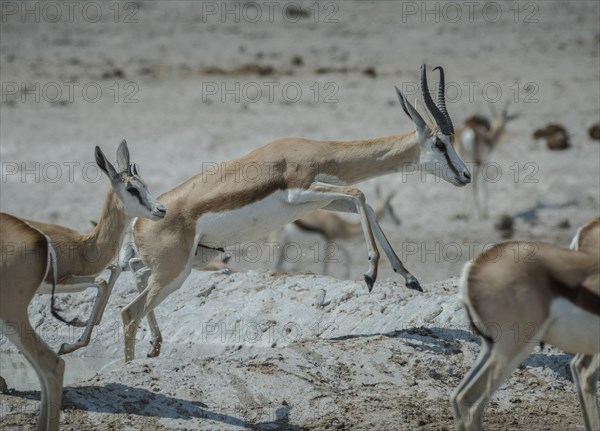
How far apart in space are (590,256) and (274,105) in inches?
761

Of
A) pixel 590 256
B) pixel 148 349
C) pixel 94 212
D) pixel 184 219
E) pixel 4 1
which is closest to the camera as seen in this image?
pixel 590 256

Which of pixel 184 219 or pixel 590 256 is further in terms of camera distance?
pixel 184 219

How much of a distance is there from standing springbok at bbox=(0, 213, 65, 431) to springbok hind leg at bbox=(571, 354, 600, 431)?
4.18 m

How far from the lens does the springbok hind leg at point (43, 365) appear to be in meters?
8.33

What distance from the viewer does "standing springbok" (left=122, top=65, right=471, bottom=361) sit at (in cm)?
1128

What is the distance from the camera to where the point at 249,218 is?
11.6 metres

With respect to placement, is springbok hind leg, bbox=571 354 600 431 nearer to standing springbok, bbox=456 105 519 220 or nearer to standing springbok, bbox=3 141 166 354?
standing springbok, bbox=3 141 166 354

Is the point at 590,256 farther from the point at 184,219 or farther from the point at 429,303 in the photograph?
the point at 184,219

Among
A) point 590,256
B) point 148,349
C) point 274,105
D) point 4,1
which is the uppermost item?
point 4,1

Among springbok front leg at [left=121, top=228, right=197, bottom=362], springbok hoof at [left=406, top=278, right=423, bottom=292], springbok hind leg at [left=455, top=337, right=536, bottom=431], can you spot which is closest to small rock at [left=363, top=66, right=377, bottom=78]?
springbok hoof at [left=406, top=278, right=423, bottom=292]

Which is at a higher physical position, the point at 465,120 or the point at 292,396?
the point at 465,120

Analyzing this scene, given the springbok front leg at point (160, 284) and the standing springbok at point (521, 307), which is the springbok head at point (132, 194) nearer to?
the springbok front leg at point (160, 284)

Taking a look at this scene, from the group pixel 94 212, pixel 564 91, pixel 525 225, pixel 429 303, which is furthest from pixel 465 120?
pixel 429 303

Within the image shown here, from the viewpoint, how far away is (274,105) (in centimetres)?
2675
